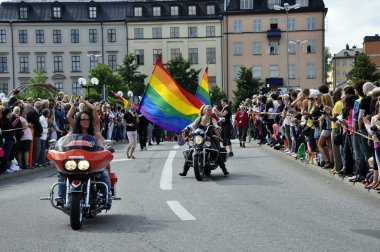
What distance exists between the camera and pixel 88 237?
8.44m

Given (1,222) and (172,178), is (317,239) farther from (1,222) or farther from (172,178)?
(172,178)

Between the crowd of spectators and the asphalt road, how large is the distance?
0.52m

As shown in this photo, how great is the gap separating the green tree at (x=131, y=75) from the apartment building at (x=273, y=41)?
13269 mm

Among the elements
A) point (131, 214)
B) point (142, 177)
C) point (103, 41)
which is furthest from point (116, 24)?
point (131, 214)

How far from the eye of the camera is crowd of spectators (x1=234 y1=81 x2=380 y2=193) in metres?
12.9

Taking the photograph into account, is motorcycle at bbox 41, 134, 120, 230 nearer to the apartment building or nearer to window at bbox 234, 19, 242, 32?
the apartment building

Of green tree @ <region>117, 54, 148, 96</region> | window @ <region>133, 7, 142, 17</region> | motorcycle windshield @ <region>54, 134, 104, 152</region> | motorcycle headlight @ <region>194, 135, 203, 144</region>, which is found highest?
window @ <region>133, 7, 142, 17</region>

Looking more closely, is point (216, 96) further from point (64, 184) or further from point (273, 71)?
point (64, 184)

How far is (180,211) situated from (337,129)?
6053 mm

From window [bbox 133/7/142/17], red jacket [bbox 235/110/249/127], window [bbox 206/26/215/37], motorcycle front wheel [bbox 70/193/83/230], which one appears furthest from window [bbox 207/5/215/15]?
motorcycle front wheel [bbox 70/193/83/230]

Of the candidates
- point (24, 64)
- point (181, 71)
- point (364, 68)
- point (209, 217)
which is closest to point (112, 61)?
point (24, 64)

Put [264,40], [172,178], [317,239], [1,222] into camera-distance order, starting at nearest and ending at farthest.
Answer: [317,239] < [1,222] < [172,178] < [264,40]

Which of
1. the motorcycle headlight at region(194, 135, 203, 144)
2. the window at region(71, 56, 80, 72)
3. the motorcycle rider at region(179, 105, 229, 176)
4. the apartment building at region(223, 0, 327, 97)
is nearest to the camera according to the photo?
the motorcycle headlight at region(194, 135, 203, 144)

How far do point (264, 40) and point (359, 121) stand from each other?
3139 inches
